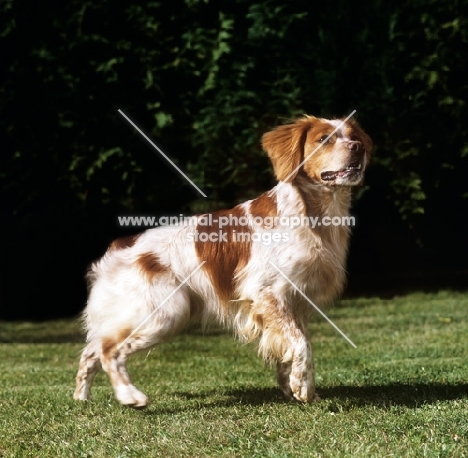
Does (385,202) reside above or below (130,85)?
below

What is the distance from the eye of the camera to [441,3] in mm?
10398

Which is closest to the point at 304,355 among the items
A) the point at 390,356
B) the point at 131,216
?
the point at 390,356

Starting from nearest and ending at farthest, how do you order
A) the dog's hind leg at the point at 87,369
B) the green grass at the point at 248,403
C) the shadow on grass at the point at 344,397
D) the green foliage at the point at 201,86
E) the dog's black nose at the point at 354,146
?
the green grass at the point at 248,403 → the shadow on grass at the point at 344,397 → the dog's black nose at the point at 354,146 → the dog's hind leg at the point at 87,369 → the green foliage at the point at 201,86

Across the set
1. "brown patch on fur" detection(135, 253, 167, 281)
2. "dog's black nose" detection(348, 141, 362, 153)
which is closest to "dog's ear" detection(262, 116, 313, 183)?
"dog's black nose" detection(348, 141, 362, 153)

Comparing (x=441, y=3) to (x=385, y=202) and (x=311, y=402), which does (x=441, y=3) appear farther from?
(x=311, y=402)

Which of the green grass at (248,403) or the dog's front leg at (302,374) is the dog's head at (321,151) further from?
the green grass at (248,403)

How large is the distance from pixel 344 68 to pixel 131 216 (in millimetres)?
3234

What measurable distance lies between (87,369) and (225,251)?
1.23m

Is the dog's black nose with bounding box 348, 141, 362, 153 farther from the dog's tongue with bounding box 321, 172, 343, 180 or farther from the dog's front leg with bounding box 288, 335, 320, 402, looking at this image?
the dog's front leg with bounding box 288, 335, 320, 402

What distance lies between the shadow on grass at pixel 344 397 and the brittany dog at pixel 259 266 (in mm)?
198

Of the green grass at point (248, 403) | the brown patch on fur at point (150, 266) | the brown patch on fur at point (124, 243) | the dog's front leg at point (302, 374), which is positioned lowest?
the green grass at point (248, 403)

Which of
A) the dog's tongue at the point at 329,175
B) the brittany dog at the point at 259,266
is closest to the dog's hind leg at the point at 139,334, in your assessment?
the brittany dog at the point at 259,266

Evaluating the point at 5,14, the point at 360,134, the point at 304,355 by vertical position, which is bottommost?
the point at 304,355

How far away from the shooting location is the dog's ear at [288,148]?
5.30m
